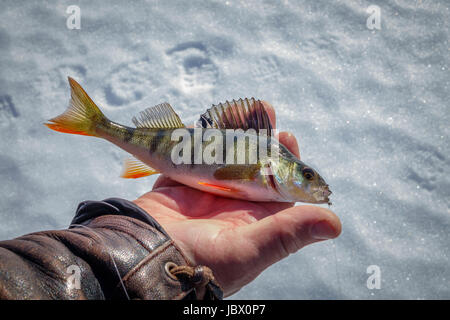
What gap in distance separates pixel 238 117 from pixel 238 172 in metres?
0.38

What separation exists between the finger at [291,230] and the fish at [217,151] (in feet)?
1.53

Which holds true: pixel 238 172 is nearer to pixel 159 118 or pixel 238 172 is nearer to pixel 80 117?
pixel 159 118

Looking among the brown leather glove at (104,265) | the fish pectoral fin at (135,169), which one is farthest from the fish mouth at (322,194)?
the fish pectoral fin at (135,169)

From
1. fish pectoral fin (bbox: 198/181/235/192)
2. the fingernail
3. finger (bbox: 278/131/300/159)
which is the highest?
finger (bbox: 278/131/300/159)

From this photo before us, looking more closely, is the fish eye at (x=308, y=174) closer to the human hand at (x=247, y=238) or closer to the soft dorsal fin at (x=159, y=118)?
the human hand at (x=247, y=238)

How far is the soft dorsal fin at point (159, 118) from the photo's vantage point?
2.12m

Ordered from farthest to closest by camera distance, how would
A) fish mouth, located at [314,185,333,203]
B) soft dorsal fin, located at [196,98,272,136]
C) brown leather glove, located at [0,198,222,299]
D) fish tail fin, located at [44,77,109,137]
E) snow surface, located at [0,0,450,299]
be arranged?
1. snow surface, located at [0,0,450,299]
2. fish tail fin, located at [44,77,109,137]
3. soft dorsal fin, located at [196,98,272,136]
4. fish mouth, located at [314,185,333,203]
5. brown leather glove, located at [0,198,222,299]

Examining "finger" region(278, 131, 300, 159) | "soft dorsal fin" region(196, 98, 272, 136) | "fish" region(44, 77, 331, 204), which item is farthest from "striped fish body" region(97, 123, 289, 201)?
"finger" region(278, 131, 300, 159)

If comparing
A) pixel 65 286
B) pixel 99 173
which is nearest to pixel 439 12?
pixel 99 173

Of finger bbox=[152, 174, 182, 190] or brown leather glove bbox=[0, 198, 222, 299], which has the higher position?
finger bbox=[152, 174, 182, 190]

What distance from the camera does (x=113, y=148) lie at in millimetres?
2973

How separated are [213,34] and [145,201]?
2310 mm

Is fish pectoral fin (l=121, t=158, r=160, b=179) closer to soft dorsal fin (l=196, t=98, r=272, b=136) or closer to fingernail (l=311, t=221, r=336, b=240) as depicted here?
soft dorsal fin (l=196, t=98, r=272, b=136)

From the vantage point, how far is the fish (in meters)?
1.76
